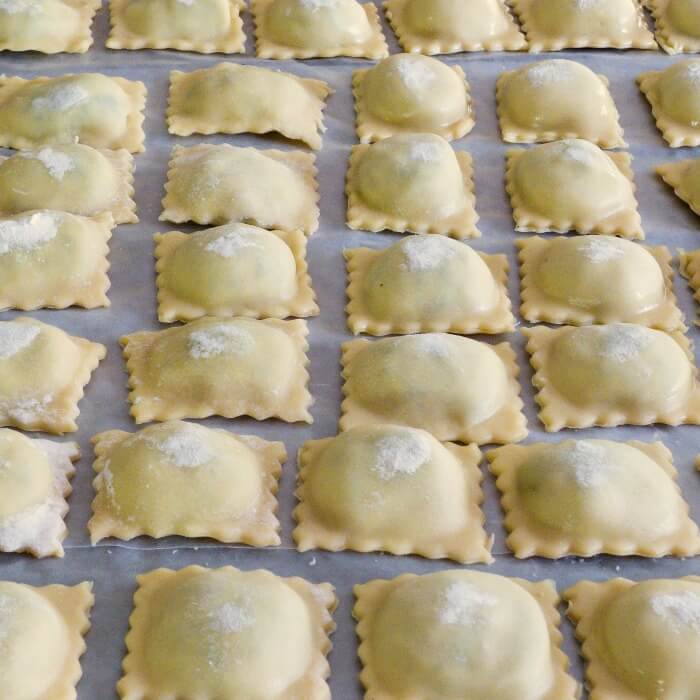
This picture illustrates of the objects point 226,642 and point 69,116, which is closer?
point 226,642

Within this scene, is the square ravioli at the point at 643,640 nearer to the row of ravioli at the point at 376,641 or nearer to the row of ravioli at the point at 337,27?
the row of ravioli at the point at 376,641

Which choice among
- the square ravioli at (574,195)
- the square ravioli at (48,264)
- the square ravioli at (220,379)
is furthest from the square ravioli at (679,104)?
the square ravioli at (48,264)

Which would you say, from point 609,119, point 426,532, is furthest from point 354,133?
point 426,532

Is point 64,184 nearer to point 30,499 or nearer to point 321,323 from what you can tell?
point 321,323

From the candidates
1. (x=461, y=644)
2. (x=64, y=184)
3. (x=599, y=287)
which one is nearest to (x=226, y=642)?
(x=461, y=644)

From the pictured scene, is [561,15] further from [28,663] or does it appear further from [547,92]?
[28,663]

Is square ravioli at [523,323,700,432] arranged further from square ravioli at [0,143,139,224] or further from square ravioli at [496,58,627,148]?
square ravioli at [0,143,139,224]
